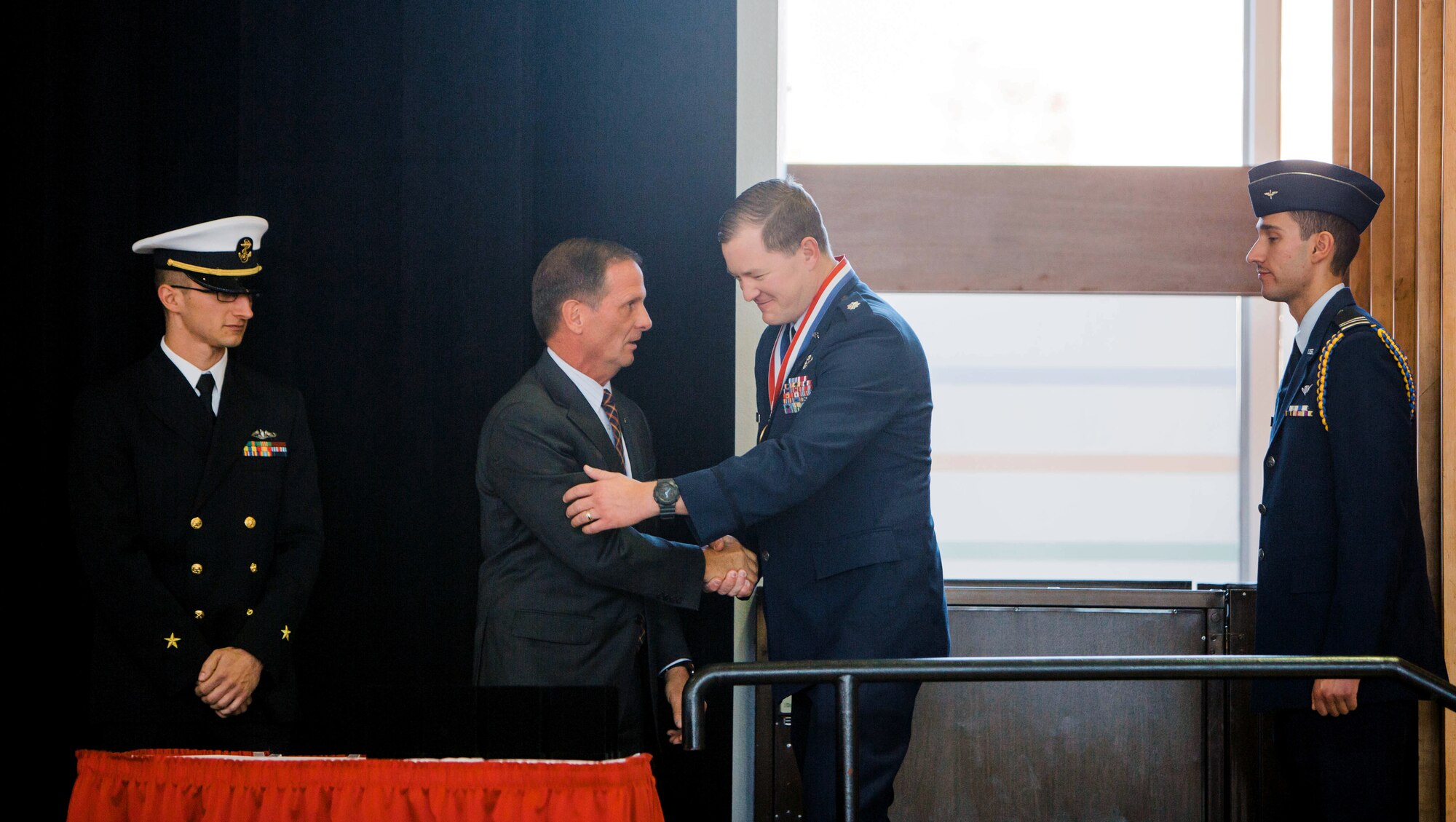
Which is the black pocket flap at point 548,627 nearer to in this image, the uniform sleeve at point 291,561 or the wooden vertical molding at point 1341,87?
the uniform sleeve at point 291,561

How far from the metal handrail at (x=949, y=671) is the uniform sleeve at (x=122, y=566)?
1402 mm

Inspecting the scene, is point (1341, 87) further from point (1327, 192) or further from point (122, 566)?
point (122, 566)

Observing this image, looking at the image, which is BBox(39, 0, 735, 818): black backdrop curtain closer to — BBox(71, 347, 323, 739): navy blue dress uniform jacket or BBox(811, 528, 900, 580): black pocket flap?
BBox(71, 347, 323, 739): navy blue dress uniform jacket

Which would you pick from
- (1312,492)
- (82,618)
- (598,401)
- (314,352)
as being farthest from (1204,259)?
(82,618)

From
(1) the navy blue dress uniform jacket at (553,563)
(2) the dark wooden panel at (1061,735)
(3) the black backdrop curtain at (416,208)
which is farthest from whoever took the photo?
(2) the dark wooden panel at (1061,735)

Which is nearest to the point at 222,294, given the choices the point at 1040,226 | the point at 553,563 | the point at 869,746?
the point at 553,563

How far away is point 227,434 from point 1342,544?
97.7 inches

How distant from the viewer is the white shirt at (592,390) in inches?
111

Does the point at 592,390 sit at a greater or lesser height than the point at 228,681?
greater

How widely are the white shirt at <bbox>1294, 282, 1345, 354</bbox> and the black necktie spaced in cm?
250

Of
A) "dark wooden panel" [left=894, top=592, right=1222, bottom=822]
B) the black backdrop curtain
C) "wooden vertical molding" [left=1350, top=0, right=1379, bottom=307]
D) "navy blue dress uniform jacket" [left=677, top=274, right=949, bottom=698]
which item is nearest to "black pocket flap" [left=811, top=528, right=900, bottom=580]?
"navy blue dress uniform jacket" [left=677, top=274, right=949, bottom=698]

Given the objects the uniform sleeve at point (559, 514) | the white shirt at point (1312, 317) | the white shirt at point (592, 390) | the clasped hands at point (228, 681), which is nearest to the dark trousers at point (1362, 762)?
the white shirt at point (1312, 317)

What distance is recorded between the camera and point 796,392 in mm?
2670

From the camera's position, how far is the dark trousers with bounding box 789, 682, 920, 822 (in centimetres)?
245
